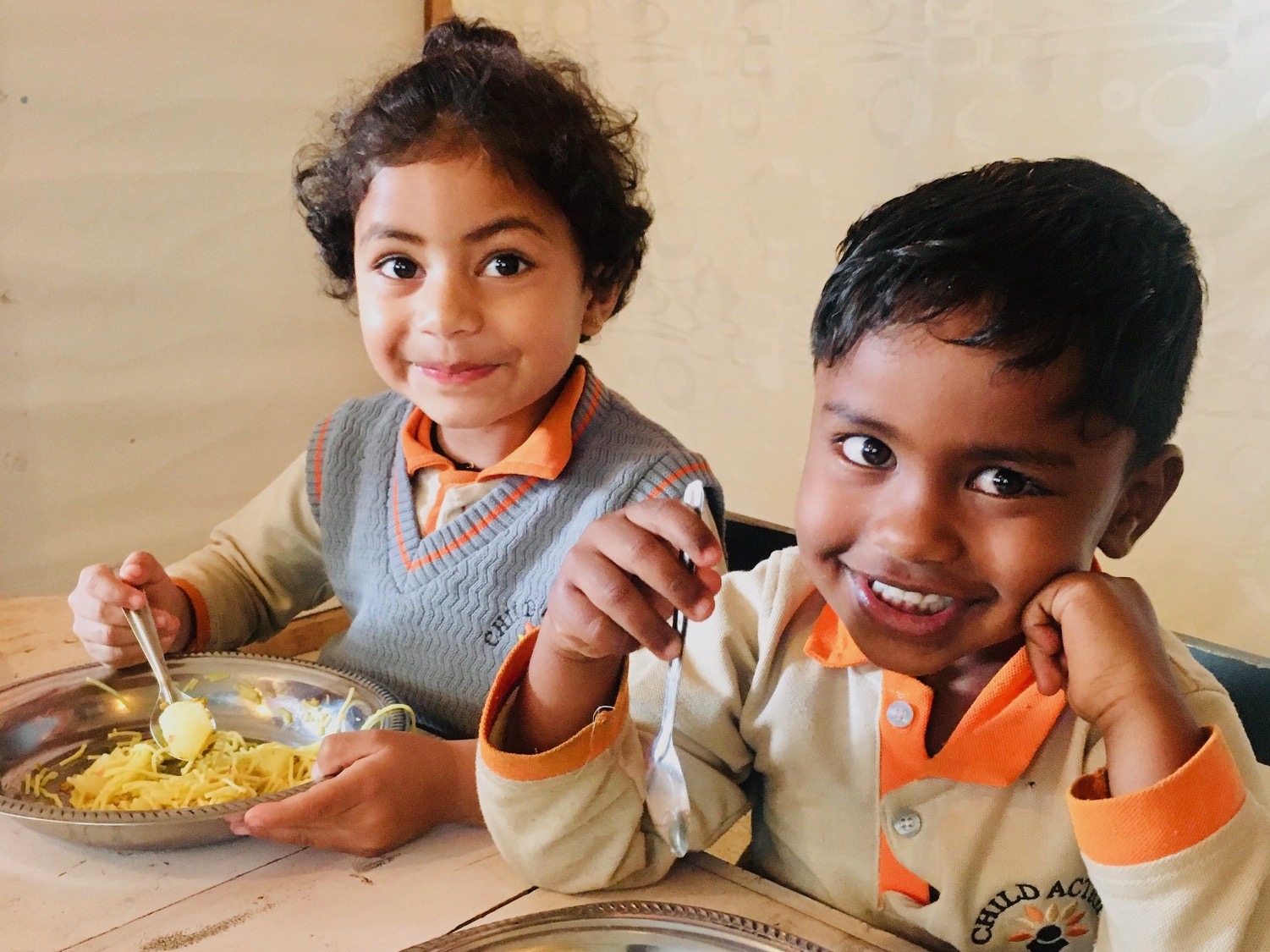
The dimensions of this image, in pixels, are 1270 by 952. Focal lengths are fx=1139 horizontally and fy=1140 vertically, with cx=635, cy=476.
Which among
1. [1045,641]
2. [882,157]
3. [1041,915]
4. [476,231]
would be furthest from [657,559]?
[882,157]

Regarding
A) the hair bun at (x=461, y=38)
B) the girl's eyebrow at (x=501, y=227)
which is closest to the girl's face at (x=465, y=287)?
the girl's eyebrow at (x=501, y=227)

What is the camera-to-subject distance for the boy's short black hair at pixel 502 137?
1055 millimetres

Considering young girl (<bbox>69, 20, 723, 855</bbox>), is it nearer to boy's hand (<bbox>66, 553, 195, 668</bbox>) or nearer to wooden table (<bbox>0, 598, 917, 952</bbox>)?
boy's hand (<bbox>66, 553, 195, 668</bbox>)

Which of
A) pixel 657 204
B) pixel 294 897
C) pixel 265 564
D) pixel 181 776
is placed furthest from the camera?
pixel 657 204

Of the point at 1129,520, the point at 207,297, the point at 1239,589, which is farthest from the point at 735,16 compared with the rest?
the point at 1129,520

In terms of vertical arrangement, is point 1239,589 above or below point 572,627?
below

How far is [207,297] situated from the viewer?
209 centimetres

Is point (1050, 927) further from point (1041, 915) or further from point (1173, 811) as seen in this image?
point (1173, 811)

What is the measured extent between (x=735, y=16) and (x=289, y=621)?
1249 millimetres

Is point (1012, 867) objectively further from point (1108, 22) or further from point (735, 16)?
point (735, 16)

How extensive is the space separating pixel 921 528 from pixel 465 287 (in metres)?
0.53

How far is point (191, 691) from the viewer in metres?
1.02

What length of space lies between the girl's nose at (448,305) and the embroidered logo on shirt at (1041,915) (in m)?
0.63

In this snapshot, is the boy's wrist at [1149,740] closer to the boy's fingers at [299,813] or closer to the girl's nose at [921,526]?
the girl's nose at [921,526]
